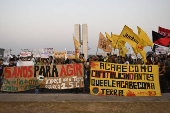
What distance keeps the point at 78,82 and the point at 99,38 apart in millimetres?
3533

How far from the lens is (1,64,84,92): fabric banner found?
6.56 metres

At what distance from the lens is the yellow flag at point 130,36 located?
279 inches

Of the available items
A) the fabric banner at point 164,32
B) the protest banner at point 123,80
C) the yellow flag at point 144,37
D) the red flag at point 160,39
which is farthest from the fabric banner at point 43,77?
the fabric banner at point 164,32

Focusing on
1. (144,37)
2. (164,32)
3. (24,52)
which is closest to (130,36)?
(144,37)

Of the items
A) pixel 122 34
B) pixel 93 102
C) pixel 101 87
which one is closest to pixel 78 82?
pixel 101 87

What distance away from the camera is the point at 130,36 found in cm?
714

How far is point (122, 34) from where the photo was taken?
284 inches

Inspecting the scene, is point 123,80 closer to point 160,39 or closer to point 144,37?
point 144,37

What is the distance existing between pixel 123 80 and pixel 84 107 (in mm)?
2382

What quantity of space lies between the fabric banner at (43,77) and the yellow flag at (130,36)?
8.54 ft

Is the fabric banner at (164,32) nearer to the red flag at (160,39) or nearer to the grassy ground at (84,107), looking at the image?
the red flag at (160,39)

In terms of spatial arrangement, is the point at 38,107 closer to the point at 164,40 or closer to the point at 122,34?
the point at 122,34

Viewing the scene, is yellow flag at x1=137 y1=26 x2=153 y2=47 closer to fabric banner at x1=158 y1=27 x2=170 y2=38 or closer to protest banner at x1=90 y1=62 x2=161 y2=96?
protest banner at x1=90 y1=62 x2=161 y2=96

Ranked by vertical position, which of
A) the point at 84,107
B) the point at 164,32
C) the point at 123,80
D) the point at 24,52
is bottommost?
the point at 84,107
